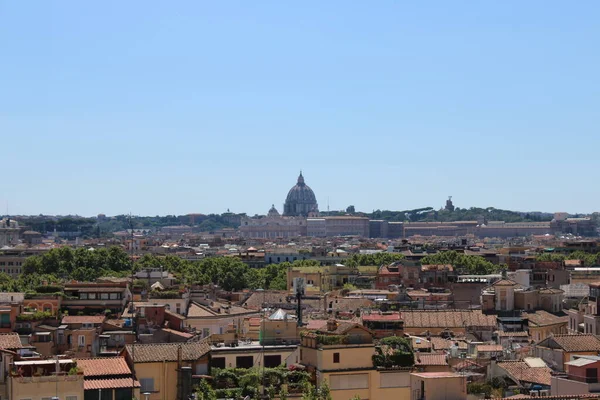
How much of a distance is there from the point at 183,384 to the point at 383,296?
127 ft

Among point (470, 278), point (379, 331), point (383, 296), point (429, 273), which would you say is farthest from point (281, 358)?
point (429, 273)

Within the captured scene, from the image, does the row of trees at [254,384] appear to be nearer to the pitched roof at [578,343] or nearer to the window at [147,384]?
the window at [147,384]

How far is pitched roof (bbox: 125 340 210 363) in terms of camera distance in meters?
23.2

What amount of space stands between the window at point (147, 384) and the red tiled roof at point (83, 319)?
1316 cm

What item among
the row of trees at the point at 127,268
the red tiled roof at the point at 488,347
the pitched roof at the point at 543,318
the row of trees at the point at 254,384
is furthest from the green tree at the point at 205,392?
the row of trees at the point at 127,268

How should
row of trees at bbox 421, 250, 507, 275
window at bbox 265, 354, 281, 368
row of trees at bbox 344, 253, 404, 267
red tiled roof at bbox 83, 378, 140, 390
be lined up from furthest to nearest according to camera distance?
1. row of trees at bbox 344, 253, 404, 267
2. row of trees at bbox 421, 250, 507, 275
3. window at bbox 265, 354, 281, 368
4. red tiled roof at bbox 83, 378, 140, 390

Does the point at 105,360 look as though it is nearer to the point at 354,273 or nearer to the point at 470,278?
the point at 470,278

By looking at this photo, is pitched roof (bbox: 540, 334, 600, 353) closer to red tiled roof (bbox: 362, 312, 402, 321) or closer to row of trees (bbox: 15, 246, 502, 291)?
red tiled roof (bbox: 362, 312, 402, 321)

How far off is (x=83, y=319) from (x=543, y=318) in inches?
746

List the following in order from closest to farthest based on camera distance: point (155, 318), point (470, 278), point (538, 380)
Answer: point (538, 380)
point (155, 318)
point (470, 278)

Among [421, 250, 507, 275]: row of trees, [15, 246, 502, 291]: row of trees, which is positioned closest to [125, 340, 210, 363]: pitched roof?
[15, 246, 502, 291]: row of trees

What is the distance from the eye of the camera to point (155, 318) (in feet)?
123

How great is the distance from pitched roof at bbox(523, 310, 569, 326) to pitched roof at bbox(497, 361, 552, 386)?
60.3ft

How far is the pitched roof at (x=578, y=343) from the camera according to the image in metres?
28.5
